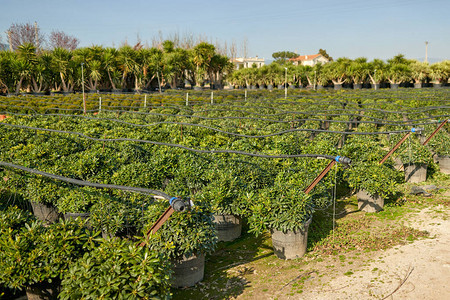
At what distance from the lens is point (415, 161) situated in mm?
11133

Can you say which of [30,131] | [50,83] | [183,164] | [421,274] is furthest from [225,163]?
[50,83]

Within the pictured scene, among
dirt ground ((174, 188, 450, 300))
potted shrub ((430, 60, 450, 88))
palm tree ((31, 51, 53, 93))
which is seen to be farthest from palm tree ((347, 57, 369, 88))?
dirt ground ((174, 188, 450, 300))

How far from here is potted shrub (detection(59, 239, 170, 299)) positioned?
4094 millimetres

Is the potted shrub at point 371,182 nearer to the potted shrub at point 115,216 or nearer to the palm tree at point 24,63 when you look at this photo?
the potted shrub at point 115,216

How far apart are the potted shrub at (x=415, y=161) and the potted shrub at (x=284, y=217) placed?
594cm

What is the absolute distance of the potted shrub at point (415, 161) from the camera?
437 inches

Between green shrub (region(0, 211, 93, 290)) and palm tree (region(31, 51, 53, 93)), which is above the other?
palm tree (region(31, 51, 53, 93))

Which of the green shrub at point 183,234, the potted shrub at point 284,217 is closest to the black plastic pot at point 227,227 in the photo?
the potted shrub at point 284,217

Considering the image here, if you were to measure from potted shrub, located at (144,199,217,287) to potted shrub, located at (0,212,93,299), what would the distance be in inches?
40.8

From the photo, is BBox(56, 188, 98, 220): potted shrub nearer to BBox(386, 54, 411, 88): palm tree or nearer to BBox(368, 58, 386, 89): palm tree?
BBox(368, 58, 386, 89): palm tree

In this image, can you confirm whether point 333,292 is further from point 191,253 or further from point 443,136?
point 443,136

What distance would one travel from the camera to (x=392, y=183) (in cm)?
879

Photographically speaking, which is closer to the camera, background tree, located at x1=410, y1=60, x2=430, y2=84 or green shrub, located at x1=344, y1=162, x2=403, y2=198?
green shrub, located at x1=344, y1=162, x2=403, y2=198

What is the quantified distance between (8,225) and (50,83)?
38768mm
